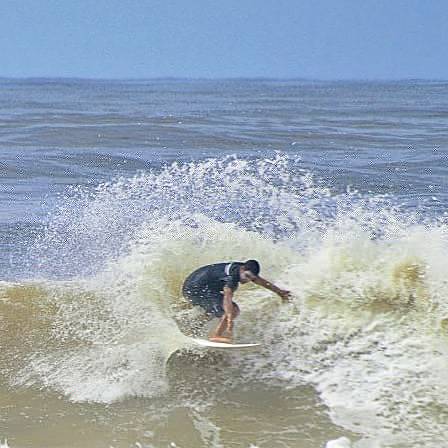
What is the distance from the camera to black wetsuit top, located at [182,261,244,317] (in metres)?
7.37

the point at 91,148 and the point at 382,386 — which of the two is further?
the point at 91,148

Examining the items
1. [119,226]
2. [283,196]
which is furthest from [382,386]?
[283,196]

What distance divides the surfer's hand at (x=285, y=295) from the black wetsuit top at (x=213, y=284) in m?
0.63

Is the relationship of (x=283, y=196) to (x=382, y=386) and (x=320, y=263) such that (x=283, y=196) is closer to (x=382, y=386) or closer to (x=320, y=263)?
(x=320, y=263)

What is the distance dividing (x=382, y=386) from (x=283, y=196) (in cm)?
639

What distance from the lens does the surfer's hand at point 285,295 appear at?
7.92m

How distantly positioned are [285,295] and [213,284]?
2.87ft

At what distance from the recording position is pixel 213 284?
24.6 feet

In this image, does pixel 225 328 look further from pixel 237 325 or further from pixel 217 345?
pixel 237 325

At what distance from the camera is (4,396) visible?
23.6 ft

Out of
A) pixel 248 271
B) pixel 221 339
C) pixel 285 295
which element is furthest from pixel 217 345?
pixel 285 295

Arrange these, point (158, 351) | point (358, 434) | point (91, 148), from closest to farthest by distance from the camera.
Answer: point (358, 434)
point (158, 351)
point (91, 148)

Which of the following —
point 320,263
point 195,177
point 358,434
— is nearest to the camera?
point 358,434

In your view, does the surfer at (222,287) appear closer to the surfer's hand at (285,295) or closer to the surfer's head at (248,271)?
the surfer's head at (248,271)
